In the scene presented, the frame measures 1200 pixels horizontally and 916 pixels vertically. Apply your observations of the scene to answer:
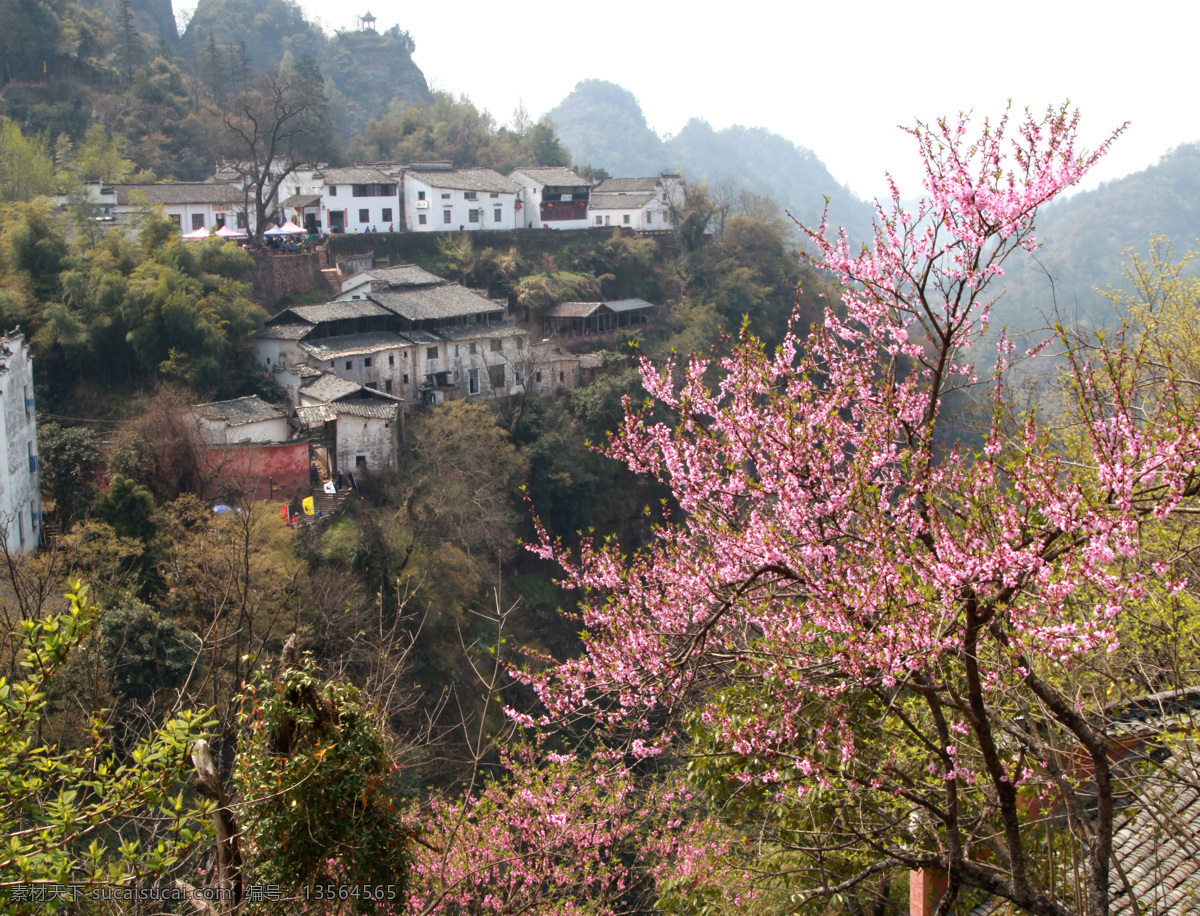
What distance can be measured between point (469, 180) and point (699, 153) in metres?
90.0

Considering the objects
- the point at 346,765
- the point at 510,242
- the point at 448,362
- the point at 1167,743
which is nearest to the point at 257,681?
the point at 346,765

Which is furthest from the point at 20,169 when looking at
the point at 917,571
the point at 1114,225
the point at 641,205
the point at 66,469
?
the point at 1114,225

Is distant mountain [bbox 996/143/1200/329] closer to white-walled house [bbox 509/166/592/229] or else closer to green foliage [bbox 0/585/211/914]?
white-walled house [bbox 509/166/592/229]

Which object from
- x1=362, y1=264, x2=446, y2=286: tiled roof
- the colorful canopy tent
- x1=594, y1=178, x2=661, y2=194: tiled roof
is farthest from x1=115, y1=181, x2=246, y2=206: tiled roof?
x1=594, y1=178, x2=661, y2=194: tiled roof


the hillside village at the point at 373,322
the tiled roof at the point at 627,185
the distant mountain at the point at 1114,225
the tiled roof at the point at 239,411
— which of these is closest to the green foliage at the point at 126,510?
the hillside village at the point at 373,322

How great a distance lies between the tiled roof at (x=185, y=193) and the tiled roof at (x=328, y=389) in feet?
35.5

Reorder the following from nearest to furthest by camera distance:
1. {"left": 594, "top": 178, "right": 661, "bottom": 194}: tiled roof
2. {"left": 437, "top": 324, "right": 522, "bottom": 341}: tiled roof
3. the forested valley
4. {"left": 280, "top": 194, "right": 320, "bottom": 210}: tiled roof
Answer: the forested valley, {"left": 437, "top": 324, "right": 522, "bottom": 341}: tiled roof, {"left": 280, "top": 194, "right": 320, "bottom": 210}: tiled roof, {"left": 594, "top": 178, "right": 661, "bottom": 194}: tiled roof

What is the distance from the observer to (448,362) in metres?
28.2

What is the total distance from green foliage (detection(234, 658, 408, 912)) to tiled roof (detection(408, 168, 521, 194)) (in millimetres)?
33739

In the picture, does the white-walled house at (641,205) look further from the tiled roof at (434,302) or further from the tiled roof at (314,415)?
the tiled roof at (314,415)

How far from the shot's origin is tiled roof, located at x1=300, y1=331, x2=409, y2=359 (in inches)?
978

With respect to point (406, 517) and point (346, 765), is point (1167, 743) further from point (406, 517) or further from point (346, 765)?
point (406, 517)

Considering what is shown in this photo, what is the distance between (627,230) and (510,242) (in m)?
7.35

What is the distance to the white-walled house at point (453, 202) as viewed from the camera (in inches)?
1444
